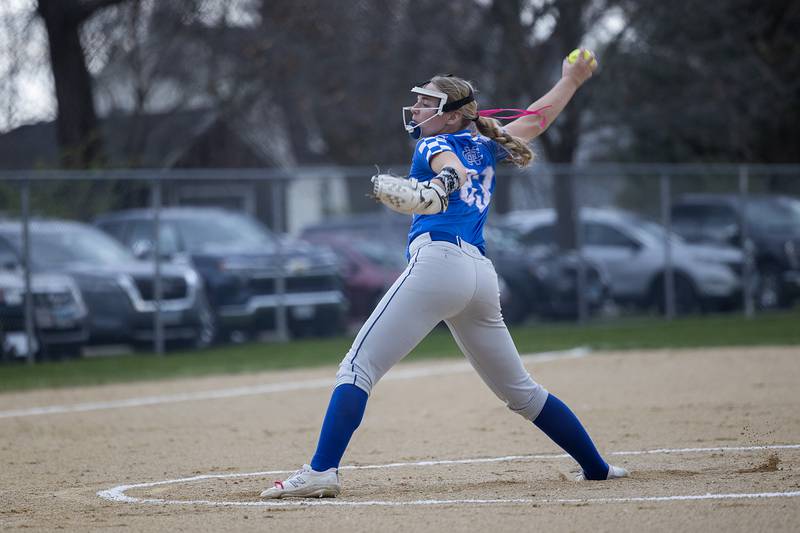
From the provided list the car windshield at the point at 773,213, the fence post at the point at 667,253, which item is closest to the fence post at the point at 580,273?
the fence post at the point at 667,253

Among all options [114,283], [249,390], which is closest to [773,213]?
[114,283]

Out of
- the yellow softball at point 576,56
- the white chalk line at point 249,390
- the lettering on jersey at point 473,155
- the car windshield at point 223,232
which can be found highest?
the yellow softball at point 576,56

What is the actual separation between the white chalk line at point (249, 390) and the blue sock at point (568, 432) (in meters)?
5.91

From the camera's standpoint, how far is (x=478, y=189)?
606 centimetres

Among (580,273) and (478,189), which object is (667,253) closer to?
(580,273)

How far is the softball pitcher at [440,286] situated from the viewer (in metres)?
5.93

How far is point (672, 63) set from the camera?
2430 centimetres

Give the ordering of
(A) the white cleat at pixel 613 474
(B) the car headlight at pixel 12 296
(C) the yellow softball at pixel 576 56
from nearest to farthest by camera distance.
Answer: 1. (A) the white cleat at pixel 613 474
2. (C) the yellow softball at pixel 576 56
3. (B) the car headlight at pixel 12 296

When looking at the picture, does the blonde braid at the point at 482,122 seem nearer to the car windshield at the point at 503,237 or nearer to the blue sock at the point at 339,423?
the blue sock at the point at 339,423

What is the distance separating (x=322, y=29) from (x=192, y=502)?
19.3m

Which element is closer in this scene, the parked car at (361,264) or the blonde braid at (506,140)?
the blonde braid at (506,140)

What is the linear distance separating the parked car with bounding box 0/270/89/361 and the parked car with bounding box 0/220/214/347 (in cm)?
11

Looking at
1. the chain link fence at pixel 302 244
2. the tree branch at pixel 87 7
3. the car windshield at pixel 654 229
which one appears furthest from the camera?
the car windshield at pixel 654 229

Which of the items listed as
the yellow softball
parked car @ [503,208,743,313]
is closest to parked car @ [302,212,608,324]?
parked car @ [503,208,743,313]
